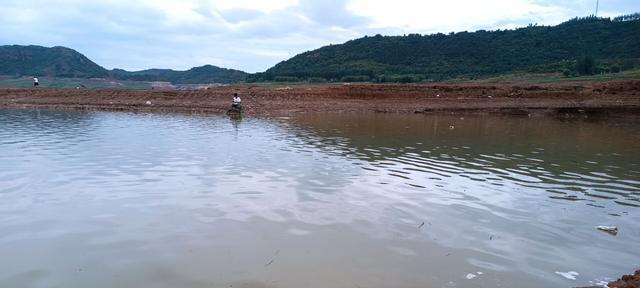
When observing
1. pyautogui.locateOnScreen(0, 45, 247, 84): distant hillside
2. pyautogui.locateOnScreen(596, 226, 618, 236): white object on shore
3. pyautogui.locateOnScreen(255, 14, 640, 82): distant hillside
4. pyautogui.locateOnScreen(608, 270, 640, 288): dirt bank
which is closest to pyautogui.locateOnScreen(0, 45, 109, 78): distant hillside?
pyautogui.locateOnScreen(0, 45, 247, 84): distant hillside

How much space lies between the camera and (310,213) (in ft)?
26.5

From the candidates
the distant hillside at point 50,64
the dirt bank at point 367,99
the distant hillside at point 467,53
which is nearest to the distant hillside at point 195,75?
the distant hillside at point 50,64

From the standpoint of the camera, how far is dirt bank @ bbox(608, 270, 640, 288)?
5.08 meters

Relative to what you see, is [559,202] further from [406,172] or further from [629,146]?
[629,146]

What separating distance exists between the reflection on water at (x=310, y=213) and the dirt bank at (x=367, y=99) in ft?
53.7

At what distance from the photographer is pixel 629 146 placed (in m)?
16.6

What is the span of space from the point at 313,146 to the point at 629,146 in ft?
36.0

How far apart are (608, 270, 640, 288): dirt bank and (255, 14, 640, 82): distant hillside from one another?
213ft

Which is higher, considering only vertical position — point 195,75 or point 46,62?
point 46,62

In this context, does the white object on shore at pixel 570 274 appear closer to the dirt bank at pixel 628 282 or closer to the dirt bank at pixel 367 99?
the dirt bank at pixel 628 282

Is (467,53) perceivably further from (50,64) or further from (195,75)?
(50,64)

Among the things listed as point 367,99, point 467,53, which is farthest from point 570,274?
point 467,53

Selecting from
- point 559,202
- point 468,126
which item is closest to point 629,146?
point 468,126

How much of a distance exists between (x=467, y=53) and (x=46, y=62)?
81960 mm
